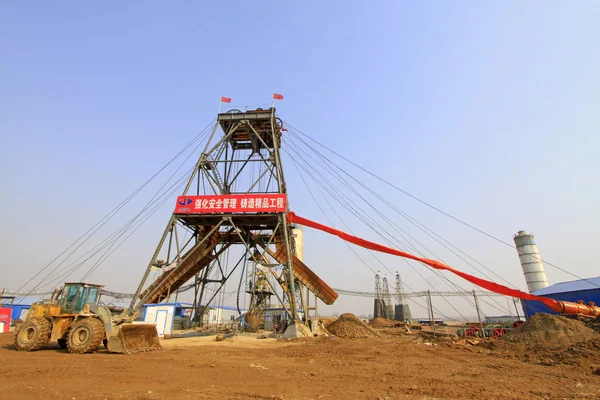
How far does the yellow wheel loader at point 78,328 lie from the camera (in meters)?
11.5

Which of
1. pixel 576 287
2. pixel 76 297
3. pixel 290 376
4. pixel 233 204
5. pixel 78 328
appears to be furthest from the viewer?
pixel 576 287

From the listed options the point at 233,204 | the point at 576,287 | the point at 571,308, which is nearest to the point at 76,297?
the point at 233,204

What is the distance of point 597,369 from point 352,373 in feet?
24.5

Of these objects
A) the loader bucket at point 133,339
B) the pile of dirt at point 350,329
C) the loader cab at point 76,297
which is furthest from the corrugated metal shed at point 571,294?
the loader cab at point 76,297

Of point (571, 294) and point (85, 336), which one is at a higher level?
point (571, 294)

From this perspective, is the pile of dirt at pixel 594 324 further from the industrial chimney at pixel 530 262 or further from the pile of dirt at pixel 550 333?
the industrial chimney at pixel 530 262

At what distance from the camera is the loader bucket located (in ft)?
37.8

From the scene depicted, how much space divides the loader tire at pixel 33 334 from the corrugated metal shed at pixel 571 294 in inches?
1327

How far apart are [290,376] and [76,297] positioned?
36.4 feet

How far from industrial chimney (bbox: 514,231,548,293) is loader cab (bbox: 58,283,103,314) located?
47166 mm

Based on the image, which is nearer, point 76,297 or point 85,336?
point 85,336

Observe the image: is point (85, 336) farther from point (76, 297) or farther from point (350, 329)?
point (350, 329)

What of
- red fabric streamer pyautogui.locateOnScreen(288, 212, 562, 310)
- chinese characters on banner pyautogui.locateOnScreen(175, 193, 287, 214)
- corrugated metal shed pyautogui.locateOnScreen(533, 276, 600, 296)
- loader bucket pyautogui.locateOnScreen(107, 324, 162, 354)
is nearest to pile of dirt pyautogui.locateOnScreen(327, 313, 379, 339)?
red fabric streamer pyautogui.locateOnScreen(288, 212, 562, 310)

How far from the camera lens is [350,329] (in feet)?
69.8
